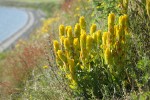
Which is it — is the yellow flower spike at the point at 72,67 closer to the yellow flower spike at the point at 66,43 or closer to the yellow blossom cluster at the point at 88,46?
the yellow blossom cluster at the point at 88,46

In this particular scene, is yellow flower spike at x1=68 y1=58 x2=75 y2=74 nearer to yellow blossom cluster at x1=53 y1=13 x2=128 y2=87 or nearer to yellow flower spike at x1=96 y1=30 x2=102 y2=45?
Result: yellow blossom cluster at x1=53 y1=13 x2=128 y2=87

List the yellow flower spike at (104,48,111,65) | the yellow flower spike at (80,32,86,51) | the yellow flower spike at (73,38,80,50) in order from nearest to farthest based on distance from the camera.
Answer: the yellow flower spike at (104,48,111,65) < the yellow flower spike at (80,32,86,51) < the yellow flower spike at (73,38,80,50)

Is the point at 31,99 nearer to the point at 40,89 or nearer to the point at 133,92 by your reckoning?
the point at 40,89

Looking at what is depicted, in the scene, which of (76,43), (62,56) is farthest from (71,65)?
(76,43)

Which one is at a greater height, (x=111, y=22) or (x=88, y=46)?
(x=111, y=22)

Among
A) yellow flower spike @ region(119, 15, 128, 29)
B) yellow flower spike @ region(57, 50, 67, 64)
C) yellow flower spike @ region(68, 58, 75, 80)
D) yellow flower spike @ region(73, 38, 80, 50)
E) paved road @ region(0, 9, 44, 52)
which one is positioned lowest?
paved road @ region(0, 9, 44, 52)

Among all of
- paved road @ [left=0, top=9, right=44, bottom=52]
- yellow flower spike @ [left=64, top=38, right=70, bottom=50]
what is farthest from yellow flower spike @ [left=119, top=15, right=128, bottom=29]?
paved road @ [left=0, top=9, right=44, bottom=52]

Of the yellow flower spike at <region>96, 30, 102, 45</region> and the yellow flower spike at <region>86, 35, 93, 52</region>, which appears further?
the yellow flower spike at <region>96, 30, 102, 45</region>

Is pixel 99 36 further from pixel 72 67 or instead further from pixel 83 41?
pixel 72 67

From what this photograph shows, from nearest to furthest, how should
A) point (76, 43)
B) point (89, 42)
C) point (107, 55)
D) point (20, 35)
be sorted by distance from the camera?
point (107, 55) → point (89, 42) → point (76, 43) → point (20, 35)

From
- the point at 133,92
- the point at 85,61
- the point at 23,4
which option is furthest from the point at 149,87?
the point at 23,4

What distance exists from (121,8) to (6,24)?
96.4 feet

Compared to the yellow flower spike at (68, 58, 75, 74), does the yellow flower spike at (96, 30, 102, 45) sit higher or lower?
higher

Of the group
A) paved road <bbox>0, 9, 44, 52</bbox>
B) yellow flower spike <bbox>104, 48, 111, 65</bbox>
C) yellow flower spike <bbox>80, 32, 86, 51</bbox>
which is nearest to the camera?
yellow flower spike <bbox>104, 48, 111, 65</bbox>
